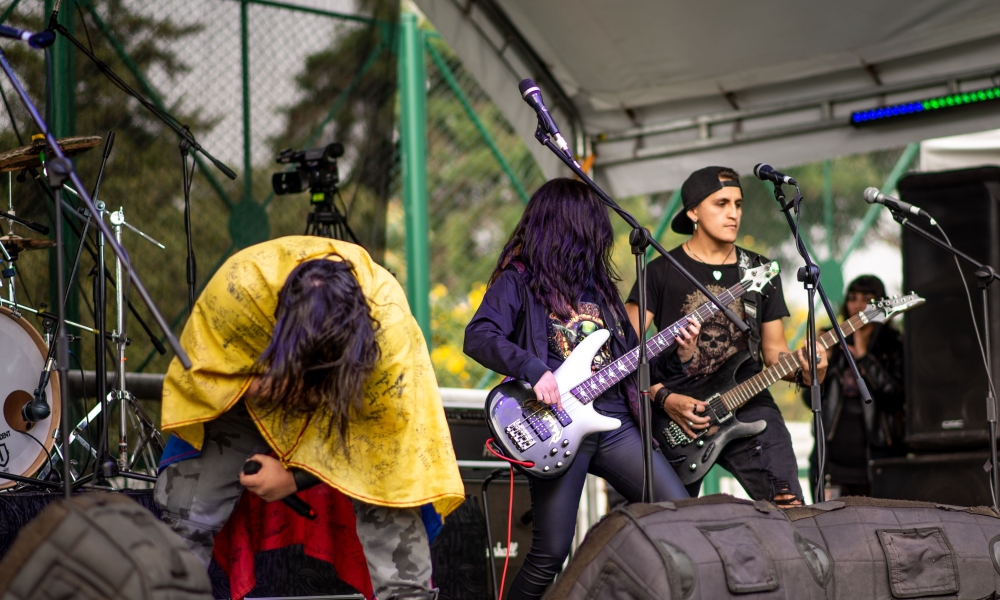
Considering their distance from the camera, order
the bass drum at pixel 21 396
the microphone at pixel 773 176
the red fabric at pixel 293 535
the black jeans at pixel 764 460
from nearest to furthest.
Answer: the red fabric at pixel 293 535 < the microphone at pixel 773 176 < the black jeans at pixel 764 460 < the bass drum at pixel 21 396

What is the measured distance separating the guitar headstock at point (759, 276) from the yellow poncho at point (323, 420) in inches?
76.3

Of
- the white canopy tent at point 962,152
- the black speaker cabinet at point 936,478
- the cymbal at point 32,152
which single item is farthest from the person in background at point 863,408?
the cymbal at point 32,152

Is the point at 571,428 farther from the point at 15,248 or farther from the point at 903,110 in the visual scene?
the point at 903,110

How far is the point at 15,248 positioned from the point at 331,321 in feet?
8.13

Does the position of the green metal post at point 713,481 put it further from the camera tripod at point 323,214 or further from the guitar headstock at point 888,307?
the camera tripod at point 323,214

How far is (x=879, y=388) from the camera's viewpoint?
20.3 ft

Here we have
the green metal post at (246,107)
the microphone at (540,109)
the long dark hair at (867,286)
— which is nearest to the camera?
the microphone at (540,109)

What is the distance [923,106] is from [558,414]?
316cm

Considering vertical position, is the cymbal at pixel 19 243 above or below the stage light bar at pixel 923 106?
below

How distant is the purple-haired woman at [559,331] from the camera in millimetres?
3445

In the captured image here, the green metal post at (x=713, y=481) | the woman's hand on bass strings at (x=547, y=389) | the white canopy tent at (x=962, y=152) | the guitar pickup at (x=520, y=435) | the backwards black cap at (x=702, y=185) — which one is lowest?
the green metal post at (x=713, y=481)

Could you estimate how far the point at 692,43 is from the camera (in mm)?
5680

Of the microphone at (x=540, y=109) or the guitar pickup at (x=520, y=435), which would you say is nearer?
the microphone at (x=540, y=109)

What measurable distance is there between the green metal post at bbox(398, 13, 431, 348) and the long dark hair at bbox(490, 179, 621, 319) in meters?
3.01
